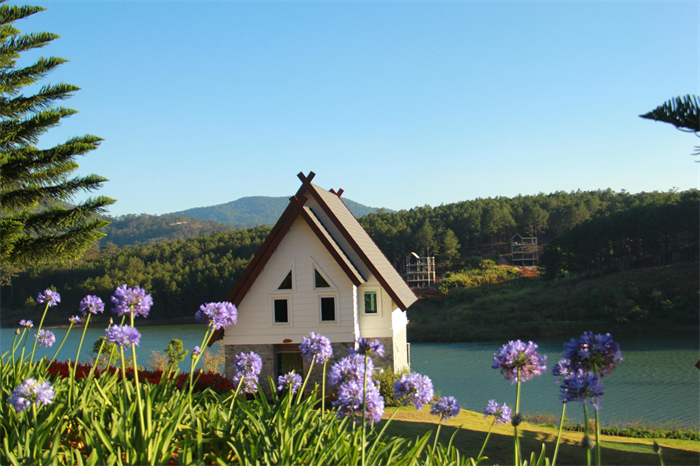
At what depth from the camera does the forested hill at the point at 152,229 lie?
143m

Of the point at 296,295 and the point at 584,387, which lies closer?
the point at 584,387

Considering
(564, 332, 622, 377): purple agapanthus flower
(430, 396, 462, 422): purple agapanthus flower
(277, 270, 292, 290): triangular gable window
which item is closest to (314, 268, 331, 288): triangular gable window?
(277, 270, 292, 290): triangular gable window

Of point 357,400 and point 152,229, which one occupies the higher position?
point 152,229

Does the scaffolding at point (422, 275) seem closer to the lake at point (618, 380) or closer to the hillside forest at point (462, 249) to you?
the hillside forest at point (462, 249)

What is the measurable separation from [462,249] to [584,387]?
67.0 m

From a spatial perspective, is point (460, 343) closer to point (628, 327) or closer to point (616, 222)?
point (628, 327)

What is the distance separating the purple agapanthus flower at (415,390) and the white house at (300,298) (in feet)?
30.9

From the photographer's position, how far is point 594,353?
255cm

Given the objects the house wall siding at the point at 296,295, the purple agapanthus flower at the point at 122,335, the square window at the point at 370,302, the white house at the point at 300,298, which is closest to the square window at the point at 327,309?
the white house at the point at 300,298

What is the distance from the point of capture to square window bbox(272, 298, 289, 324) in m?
13.2

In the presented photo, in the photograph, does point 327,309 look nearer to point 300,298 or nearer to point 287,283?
point 300,298

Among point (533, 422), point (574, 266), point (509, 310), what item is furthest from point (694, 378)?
point (574, 266)

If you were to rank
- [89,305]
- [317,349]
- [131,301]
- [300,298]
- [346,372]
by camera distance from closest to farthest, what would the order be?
[131,301] → [346,372] → [317,349] → [89,305] → [300,298]

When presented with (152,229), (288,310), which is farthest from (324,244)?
(152,229)
